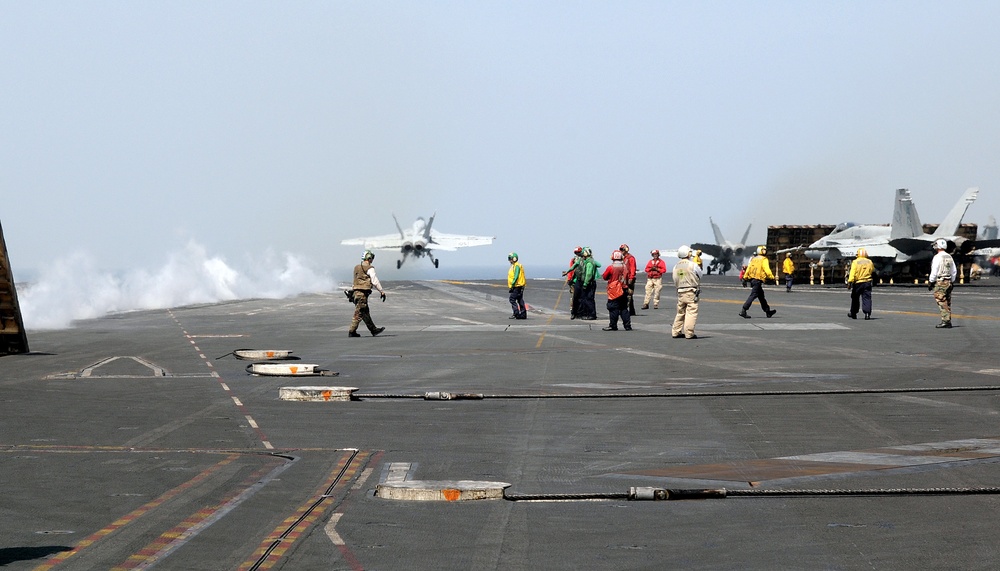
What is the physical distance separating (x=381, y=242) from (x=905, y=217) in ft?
146

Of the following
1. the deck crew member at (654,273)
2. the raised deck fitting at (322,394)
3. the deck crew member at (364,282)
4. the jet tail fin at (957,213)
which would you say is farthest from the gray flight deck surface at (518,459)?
the jet tail fin at (957,213)

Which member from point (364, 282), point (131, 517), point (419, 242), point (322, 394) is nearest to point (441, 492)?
point (131, 517)

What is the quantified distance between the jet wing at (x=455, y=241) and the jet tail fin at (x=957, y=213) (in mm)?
38282

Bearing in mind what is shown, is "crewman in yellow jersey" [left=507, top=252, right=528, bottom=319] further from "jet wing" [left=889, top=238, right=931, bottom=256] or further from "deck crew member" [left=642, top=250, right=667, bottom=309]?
"jet wing" [left=889, top=238, right=931, bottom=256]

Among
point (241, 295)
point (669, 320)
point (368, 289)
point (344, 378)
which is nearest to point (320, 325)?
point (368, 289)

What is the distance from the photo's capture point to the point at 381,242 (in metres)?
91.1

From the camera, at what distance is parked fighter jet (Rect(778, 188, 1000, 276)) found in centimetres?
6006

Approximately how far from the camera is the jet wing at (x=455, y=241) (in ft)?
285

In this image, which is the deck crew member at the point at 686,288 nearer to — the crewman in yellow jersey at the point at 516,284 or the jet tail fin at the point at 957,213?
the crewman in yellow jersey at the point at 516,284

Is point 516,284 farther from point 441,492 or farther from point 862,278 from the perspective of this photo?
point 441,492

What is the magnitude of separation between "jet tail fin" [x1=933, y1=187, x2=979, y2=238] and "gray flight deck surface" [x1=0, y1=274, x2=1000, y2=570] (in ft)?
133

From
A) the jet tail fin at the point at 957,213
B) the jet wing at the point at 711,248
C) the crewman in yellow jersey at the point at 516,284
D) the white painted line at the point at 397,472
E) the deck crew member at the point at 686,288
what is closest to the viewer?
the white painted line at the point at 397,472

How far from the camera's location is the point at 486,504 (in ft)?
28.2

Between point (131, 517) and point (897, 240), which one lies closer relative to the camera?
point (131, 517)
